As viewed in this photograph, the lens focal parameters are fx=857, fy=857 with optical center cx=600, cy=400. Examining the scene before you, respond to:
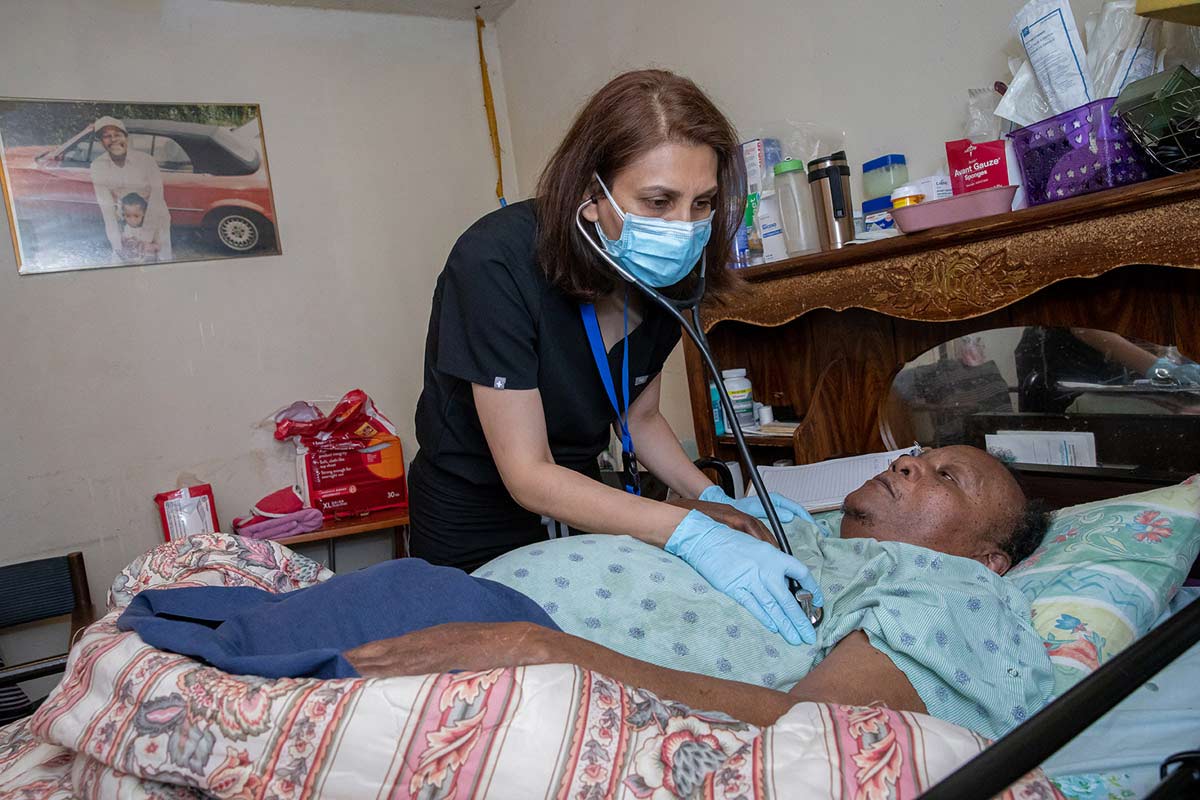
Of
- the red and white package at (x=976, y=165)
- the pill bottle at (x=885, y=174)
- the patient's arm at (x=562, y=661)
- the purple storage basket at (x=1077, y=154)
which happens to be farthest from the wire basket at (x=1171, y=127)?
the patient's arm at (x=562, y=661)

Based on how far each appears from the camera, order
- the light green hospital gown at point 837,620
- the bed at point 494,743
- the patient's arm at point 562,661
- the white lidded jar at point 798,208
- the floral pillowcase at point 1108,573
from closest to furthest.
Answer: the bed at point 494,743, the patient's arm at point 562,661, the light green hospital gown at point 837,620, the floral pillowcase at point 1108,573, the white lidded jar at point 798,208

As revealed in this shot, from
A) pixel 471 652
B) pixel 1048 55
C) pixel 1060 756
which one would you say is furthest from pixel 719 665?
pixel 1048 55

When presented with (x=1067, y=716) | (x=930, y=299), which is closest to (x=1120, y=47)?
(x=930, y=299)

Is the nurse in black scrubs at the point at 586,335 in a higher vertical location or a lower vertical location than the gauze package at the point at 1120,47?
lower

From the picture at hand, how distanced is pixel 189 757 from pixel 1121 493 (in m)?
1.59

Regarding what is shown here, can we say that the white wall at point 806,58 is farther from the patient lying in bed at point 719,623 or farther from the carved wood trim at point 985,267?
the patient lying in bed at point 719,623

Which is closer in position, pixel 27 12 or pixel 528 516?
pixel 528 516

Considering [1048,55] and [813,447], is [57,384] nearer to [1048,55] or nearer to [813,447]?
[813,447]

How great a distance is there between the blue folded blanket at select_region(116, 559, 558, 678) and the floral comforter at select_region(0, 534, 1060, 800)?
0.09 m

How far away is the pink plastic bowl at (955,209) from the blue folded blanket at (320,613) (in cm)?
101

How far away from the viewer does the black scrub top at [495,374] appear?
1369mm

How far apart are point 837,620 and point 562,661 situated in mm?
456

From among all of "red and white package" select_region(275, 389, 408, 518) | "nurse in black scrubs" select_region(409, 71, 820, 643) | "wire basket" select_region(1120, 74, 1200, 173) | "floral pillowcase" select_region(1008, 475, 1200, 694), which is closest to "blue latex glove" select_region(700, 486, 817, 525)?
"nurse in black scrubs" select_region(409, 71, 820, 643)

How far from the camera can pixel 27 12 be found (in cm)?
287
